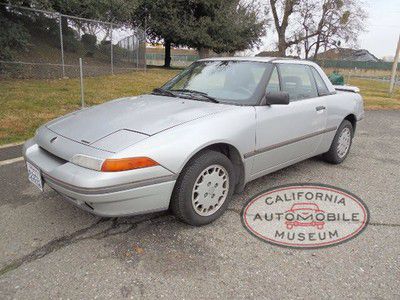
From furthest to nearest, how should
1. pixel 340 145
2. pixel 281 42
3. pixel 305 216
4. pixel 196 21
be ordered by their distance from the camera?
pixel 281 42
pixel 196 21
pixel 340 145
pixel 305 216

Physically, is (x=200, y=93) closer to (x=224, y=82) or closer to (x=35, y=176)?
(x=224, y=82)

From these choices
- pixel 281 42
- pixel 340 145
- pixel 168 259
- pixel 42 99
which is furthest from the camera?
pixel 281 42

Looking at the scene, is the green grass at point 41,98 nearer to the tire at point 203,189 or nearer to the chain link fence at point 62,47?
the chain link fence at point 62,47

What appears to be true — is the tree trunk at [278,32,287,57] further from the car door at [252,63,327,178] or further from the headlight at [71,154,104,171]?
the headlight at [71,154,104,171]

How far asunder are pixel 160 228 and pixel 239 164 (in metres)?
0.94

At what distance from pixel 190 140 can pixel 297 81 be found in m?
1.95

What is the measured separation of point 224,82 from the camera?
3.62m

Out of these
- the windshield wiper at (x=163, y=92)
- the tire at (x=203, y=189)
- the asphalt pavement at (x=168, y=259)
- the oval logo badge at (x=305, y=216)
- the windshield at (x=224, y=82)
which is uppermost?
the windshield at (x=224, y=82)

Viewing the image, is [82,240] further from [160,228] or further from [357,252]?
[357,252]

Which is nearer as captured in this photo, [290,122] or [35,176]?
[35,176]

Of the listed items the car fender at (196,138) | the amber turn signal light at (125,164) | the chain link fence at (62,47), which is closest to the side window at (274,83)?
the car fender at (196,138)

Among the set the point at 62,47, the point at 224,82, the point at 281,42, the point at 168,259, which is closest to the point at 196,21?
the point at 62,47

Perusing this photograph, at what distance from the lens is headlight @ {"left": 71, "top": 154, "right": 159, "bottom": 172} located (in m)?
2.38

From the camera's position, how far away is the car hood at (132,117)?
2.76m
